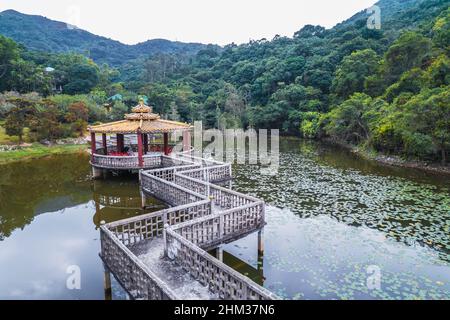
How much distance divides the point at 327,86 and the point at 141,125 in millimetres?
42918

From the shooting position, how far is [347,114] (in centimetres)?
3238

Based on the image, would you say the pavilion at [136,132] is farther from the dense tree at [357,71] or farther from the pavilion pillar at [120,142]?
the dense tree at [357,71]

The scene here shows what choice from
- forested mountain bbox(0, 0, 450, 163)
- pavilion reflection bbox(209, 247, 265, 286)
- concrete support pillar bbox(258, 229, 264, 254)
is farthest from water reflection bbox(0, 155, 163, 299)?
forested mountain bbox(0, 0, 450, 163)

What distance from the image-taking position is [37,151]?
29.8 metres

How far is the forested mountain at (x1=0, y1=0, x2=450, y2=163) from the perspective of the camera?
24.3 metres

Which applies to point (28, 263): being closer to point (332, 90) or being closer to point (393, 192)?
point (393, 192)

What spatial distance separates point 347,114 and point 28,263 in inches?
1204

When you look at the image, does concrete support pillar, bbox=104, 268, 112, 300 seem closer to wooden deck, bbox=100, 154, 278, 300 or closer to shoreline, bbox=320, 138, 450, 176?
wooden deck, bbox=100, 154, 278, 300

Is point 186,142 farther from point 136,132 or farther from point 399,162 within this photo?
point 399,162

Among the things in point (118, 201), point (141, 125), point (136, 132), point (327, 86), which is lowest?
point (118, 201)

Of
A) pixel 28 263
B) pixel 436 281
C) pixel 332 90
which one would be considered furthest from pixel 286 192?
pixel 332 90

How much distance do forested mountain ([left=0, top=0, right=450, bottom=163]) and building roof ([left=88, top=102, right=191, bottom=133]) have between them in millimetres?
16298

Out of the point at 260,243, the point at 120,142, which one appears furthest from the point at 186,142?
the point at 260,243
